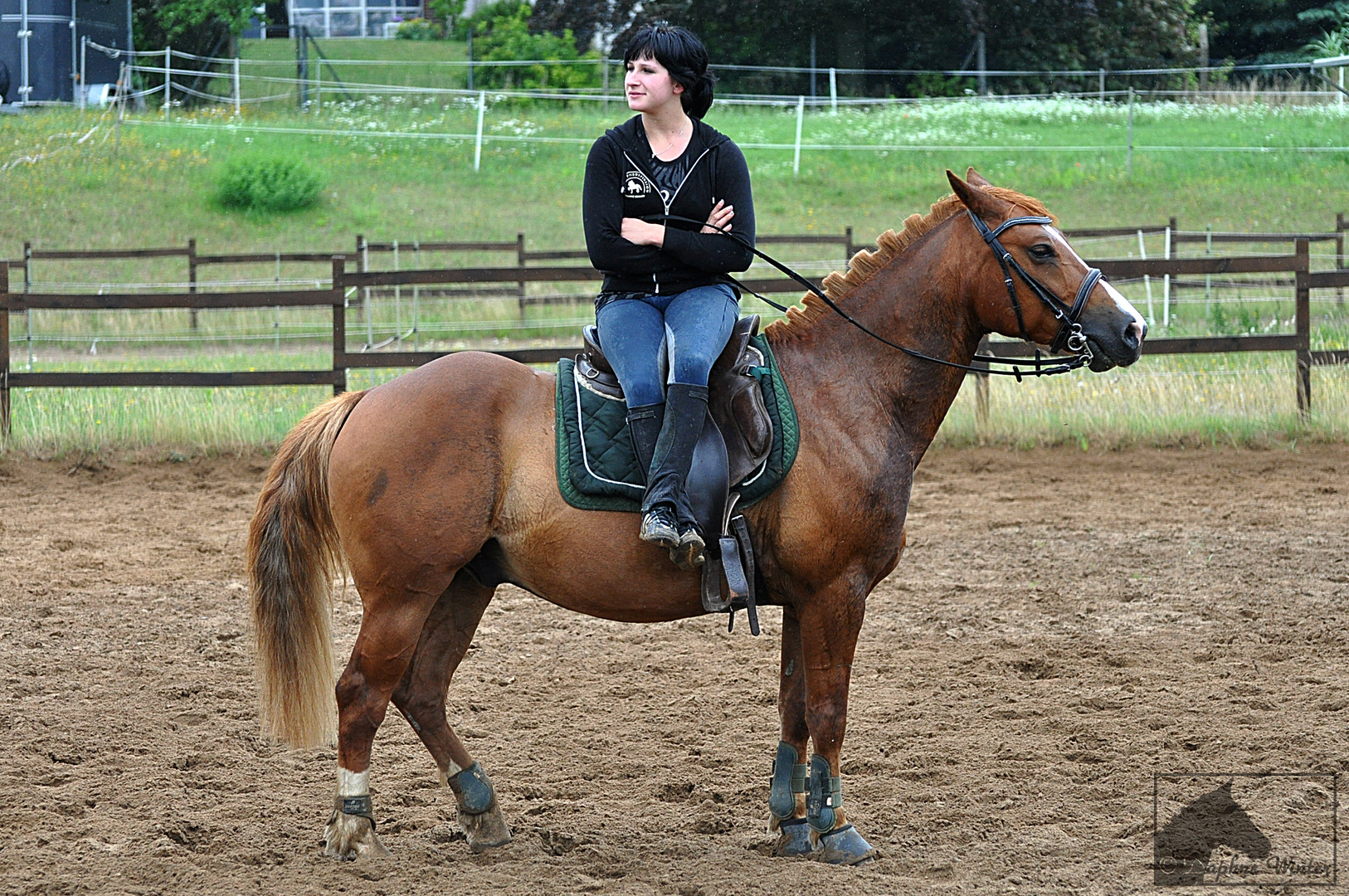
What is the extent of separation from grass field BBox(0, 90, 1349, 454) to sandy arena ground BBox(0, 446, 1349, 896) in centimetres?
461

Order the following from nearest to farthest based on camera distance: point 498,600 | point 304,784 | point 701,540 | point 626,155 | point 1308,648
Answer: point 701,540
point 626,155
point 304,784
point 1308,648
point 498,600

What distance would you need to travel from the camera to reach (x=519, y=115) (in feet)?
96.9

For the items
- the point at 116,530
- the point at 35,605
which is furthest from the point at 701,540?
the point at 116,530

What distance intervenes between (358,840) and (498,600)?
3.33m

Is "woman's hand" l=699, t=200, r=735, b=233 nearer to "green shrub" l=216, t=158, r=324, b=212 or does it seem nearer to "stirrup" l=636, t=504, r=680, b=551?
"stirrup" l=636, t=504, r=680, b=551

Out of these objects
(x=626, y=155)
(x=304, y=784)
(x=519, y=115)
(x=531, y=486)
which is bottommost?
(x=304, y=784)

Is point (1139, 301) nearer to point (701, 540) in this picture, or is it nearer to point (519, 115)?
point (701, 540)

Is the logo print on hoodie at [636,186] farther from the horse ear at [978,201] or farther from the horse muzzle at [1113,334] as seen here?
the horse muzzle at [1113,334]

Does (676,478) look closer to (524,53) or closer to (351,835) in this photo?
(351,835)

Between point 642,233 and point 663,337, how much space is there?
13.3 inches

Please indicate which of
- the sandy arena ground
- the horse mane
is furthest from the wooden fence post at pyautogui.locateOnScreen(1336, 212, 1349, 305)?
the horse mane

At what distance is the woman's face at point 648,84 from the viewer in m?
3.70

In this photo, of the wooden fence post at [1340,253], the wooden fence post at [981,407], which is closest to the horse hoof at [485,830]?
the wooden fence post at [981,407]

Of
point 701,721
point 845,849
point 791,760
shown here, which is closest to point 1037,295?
point 791,760
